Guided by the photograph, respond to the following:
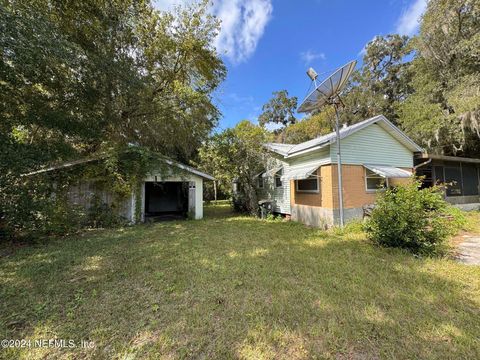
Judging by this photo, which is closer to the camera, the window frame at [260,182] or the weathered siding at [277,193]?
the weathered siding at [277,193]

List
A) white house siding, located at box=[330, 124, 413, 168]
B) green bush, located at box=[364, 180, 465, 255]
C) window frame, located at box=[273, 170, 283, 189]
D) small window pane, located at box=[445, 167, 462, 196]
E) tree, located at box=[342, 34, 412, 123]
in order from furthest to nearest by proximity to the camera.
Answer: tree, located at box=[342, 34, 412, 123] → small window pane, located at box=[445, 167, 462, 196] → window frame, located at box=[273, 170, 283, 189] → white house siding, located at box=[330, 124, 413, 168] → green bush, located at box=[364, 180, 465, 255]

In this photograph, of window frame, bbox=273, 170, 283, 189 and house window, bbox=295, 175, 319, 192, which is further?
window frame, bbox=273, 170, 283, 189

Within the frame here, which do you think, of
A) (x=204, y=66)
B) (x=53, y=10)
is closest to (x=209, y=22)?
(x=204, y=66)

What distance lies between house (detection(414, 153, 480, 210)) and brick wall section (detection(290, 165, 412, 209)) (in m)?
5.92

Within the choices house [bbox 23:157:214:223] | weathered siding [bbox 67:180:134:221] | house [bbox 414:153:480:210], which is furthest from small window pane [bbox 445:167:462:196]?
weathered siding [bbox 67:180:134:221]

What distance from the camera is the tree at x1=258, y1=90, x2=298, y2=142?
111 ft

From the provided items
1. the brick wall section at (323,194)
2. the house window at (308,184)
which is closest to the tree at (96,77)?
the house window at (308,184)

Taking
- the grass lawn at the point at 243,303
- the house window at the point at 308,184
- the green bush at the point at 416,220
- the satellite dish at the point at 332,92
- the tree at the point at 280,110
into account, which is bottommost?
the grass lawn at the point at 243,303

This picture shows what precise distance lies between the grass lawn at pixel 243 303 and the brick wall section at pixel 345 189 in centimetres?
307

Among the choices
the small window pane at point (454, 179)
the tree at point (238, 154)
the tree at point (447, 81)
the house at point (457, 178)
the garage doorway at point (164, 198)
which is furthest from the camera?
the garage doorway at point (164, 198)

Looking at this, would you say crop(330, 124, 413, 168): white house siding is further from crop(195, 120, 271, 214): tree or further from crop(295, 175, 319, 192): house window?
crop(195, 120, 271, 214): tree

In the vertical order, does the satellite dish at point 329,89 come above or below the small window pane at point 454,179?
above

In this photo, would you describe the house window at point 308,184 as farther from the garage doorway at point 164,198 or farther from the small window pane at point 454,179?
the small window pane at point 454,179

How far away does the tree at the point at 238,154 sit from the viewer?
475 inches
